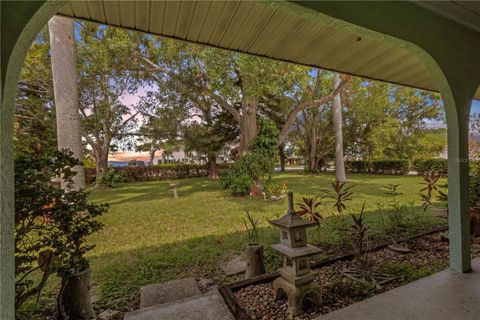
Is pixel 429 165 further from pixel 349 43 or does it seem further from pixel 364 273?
pixel 349 43

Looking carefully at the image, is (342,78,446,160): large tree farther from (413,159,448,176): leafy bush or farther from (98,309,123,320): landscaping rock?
(98,309,123,320): landscaping rock

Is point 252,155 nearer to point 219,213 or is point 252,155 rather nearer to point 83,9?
point 219,213

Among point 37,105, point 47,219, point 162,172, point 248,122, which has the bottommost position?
point 162,172

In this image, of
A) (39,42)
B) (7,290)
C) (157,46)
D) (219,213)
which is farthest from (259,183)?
(39,42)

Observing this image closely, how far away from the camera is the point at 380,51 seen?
104 inches

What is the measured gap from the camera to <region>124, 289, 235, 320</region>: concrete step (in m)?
1.92

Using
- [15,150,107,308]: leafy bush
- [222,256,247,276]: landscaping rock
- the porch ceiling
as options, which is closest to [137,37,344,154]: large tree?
the porch ceiling

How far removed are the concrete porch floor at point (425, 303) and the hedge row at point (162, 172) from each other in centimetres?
1309

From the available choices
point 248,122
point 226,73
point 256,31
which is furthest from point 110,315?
point 248,122

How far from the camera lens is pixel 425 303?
76.8 inches

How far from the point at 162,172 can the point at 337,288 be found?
15220 mm

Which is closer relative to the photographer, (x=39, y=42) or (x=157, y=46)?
(x=157, y=46)

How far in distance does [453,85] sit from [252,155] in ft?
19.9

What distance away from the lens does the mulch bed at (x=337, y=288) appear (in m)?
2.01
